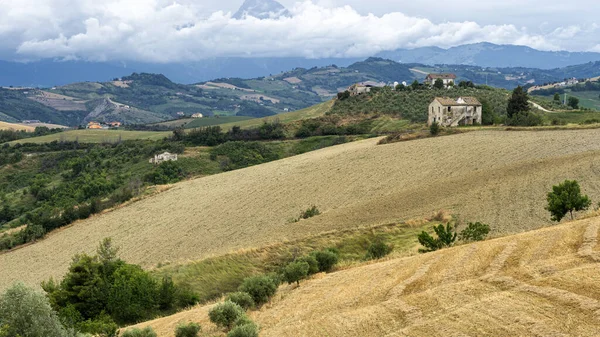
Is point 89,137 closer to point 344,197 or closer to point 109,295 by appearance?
point 344,197

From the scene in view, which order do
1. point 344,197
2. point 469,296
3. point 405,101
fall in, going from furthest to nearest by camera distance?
point 405,101 < point 344,197 < point 469,296

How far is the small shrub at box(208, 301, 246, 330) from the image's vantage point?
2006 centimetres

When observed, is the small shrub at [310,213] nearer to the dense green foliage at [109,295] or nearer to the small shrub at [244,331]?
the dense green foliage at [109,295]

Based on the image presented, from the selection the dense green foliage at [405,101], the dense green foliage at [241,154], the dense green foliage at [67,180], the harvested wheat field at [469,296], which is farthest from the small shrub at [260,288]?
the dense green foliage at [405,101]

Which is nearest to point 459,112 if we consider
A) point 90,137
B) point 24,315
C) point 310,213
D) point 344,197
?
point 344,197

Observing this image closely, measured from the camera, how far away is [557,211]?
28.8 metres

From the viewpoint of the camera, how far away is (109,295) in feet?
97.4

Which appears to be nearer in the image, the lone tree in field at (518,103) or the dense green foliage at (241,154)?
the lone tree in field at (518,103)

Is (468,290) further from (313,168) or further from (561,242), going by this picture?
(313,168)

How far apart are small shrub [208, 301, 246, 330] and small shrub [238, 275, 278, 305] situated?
9.42 ft

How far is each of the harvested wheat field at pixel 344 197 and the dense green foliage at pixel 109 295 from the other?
7.46 meters

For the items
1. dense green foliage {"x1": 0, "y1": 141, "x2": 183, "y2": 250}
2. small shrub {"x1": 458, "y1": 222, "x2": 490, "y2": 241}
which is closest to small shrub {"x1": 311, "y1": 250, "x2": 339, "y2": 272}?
small shrub {"x1": 458, "y1": 222, "x2": 490, "y2": 241}

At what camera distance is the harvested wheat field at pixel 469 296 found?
13742mm

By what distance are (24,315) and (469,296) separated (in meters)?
13.7
